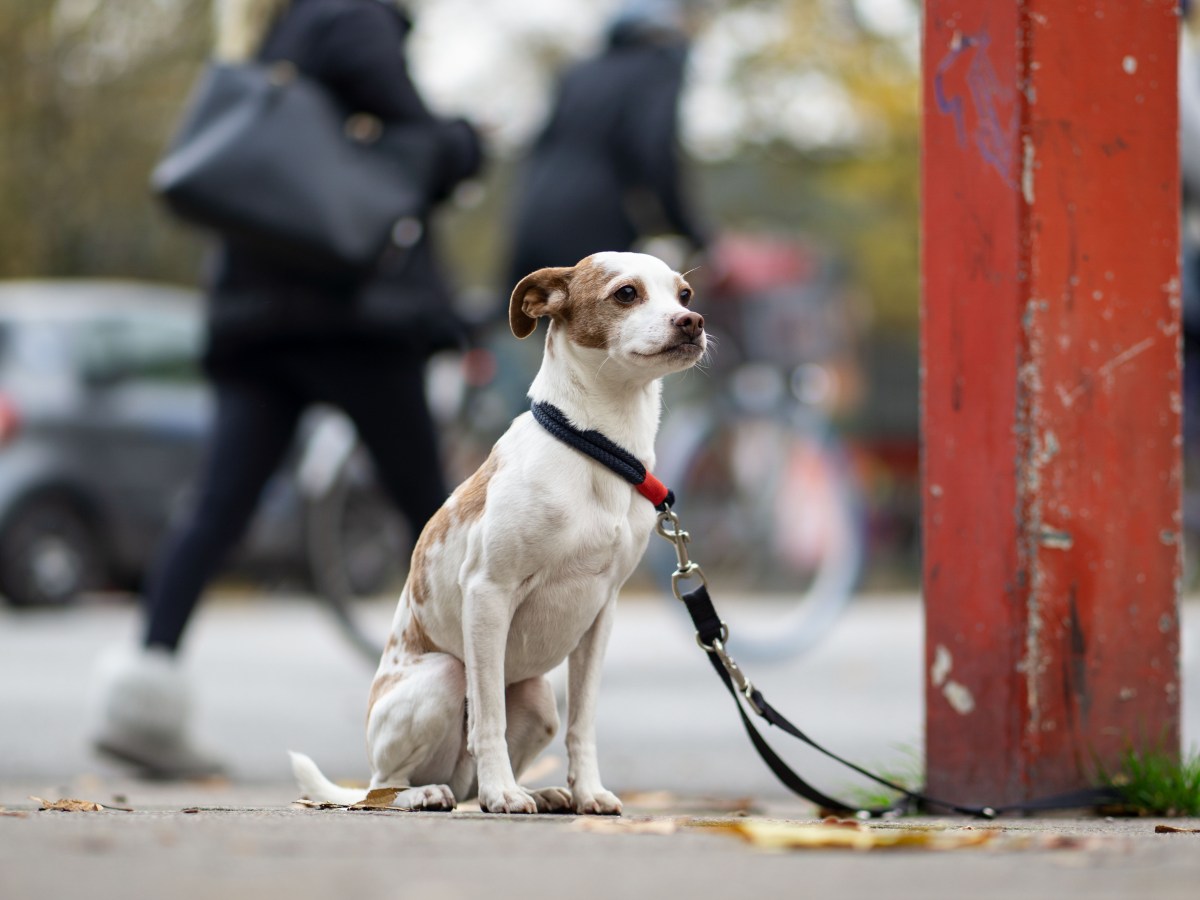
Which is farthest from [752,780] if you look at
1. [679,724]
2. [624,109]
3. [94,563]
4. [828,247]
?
[828,247]

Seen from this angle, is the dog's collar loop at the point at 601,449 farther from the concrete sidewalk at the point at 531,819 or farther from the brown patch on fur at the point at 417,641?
the concrete sidewalk at the point at 531,819

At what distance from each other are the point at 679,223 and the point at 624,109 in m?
0.44

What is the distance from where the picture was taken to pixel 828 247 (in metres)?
23.8

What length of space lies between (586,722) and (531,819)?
0.97 feet

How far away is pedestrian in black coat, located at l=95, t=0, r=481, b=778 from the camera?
4926 millimetres

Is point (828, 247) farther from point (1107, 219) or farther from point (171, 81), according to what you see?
point (1107, 219)

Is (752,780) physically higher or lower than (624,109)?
lower

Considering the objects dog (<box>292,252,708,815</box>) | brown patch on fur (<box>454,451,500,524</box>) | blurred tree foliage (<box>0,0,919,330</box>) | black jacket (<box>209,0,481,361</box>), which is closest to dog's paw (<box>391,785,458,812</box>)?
dog (<box>292,252,708,815</box>)

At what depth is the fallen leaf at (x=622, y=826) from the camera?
2783mm

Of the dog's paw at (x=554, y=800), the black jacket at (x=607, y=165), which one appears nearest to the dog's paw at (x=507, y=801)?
the dog's paw at (x=554, y=800)

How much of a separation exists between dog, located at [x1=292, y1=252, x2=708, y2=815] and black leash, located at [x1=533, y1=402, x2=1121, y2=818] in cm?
2

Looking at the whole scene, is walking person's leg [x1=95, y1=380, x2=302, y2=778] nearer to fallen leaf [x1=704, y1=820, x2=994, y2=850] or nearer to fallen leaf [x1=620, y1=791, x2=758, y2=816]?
fallen leaf [x1=620, y1=791, x2=758, y2=816]

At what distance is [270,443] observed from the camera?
514 centimetres

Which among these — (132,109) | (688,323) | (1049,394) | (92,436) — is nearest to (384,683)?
(688,323)
